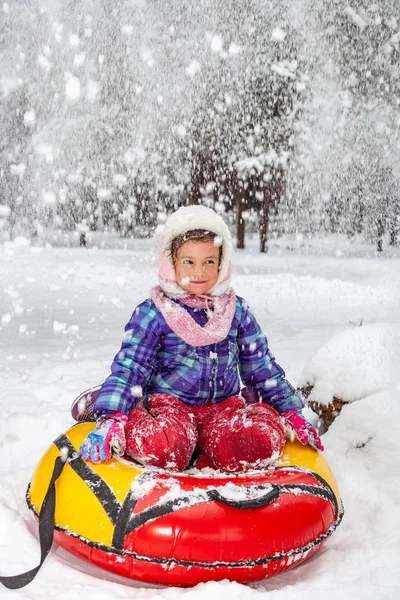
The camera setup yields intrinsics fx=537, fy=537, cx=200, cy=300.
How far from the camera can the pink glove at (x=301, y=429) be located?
2418 millimetres

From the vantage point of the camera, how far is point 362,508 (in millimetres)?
2529

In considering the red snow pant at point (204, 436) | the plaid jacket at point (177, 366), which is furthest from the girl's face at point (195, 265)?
the red snow pant at point (204, 436)

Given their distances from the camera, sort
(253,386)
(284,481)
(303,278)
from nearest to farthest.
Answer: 1. (284,481)
2. (253,386)
3. (303,278)

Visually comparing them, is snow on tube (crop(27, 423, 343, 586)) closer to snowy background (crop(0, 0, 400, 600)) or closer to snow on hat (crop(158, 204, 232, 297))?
snowy background (crop(0, 0, 400, 600))

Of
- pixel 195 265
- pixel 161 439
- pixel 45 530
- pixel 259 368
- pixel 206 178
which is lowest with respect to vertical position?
pixel 45 530

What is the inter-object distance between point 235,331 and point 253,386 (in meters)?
0.32

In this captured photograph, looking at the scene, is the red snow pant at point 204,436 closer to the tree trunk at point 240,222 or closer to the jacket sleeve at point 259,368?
the jacket sleeve at point 259,368

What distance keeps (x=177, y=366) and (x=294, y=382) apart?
191cm

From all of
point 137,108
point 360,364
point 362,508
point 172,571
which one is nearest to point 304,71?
point 137,108

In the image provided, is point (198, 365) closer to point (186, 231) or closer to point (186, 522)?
point (186, 231)

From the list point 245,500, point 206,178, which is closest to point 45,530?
point 245,500

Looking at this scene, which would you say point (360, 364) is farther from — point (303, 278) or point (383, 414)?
point (303, 278)

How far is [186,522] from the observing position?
181 centimetres

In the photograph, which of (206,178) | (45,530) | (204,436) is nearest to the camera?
(45,530)
